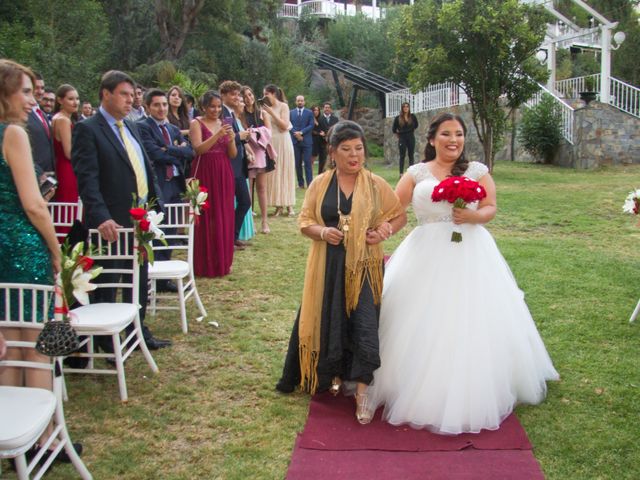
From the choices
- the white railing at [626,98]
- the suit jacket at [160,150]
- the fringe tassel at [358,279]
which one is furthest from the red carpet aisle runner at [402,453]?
the white railing at [626,98]

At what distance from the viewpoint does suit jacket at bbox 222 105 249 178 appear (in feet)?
27.3

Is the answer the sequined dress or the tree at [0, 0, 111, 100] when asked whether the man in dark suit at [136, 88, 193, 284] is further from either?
the tree at [0, 0, 111, 100]

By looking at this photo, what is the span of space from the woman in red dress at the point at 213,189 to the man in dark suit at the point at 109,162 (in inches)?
95.1

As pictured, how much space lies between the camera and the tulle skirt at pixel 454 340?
3.98 m

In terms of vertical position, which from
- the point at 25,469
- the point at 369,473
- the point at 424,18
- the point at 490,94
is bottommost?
the point at 369,473

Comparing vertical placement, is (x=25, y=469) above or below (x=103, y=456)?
above

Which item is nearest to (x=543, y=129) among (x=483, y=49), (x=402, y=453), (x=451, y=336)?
(x=483, y=49)

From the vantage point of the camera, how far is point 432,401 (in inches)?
157

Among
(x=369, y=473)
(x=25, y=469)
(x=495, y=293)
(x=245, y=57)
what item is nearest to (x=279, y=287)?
(x=495, y=293)

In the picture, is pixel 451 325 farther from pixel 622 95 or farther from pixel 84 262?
pixel 622 95

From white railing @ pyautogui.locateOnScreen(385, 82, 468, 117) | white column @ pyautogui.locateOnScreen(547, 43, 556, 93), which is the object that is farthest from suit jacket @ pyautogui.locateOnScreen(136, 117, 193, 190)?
white column @ pyautogui.locateOnScreen(547, 43, 556, 93)

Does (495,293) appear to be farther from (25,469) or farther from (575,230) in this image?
(575,230)

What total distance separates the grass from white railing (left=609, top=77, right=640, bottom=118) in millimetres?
12475

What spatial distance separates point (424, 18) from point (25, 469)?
623 inches
